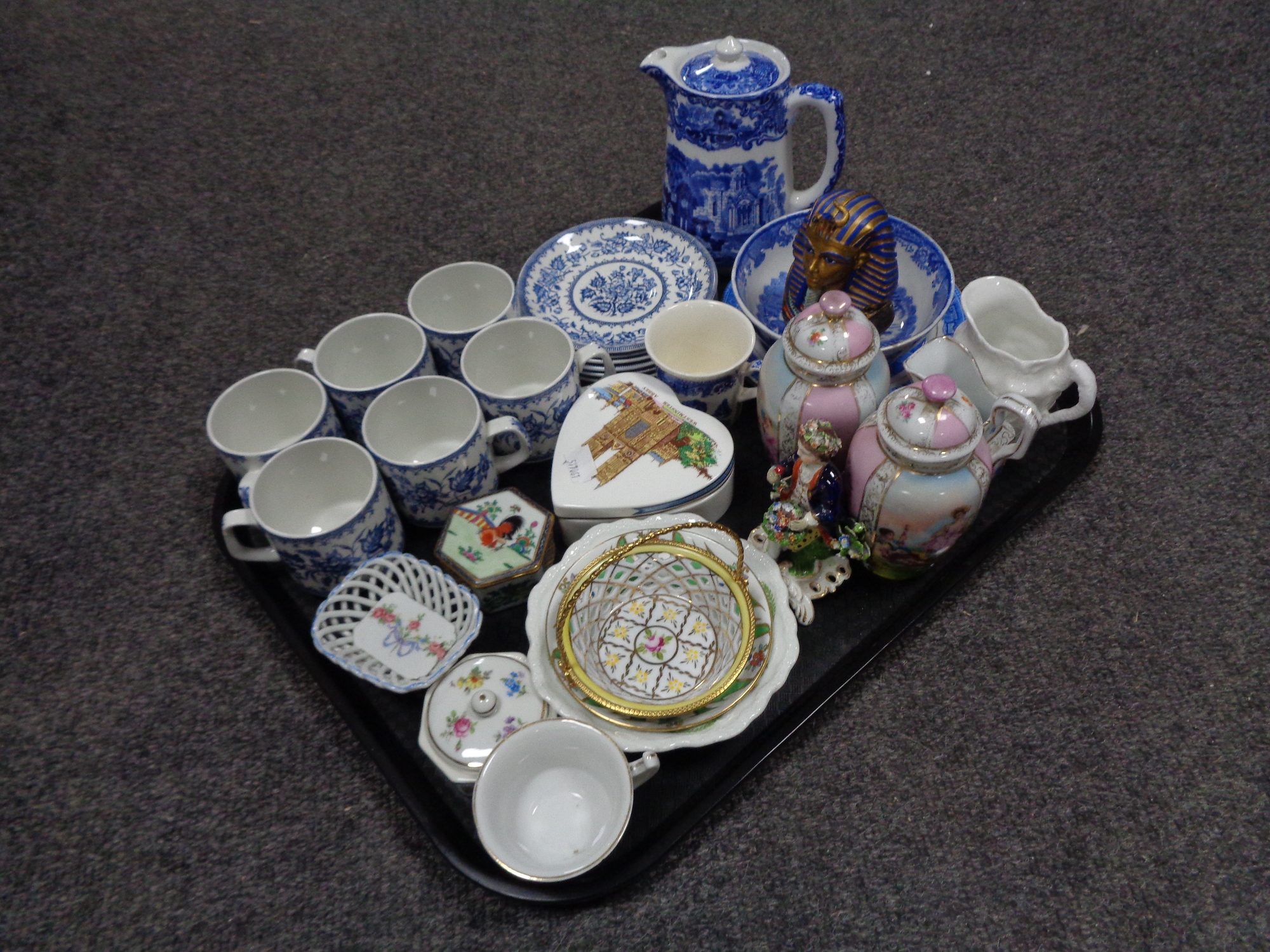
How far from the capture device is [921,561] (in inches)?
28.8

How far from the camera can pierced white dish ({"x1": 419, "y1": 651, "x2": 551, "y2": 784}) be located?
2.23 ft

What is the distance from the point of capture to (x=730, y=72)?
863mm

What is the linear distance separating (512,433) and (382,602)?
0.60 ft

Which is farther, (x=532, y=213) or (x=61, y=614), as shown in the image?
(x=532, y=213)

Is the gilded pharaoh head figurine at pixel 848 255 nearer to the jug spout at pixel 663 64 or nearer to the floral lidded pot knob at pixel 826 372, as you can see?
the floral lidded pot knob at pixel 826 372

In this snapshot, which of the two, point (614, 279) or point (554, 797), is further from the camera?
point (614, 279)

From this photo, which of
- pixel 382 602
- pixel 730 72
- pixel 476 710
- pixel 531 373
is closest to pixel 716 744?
pixel 476 710

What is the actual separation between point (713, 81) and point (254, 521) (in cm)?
57

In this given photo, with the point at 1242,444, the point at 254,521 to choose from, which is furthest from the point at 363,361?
the point at 1242,444

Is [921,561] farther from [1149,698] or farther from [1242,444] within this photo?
[1242,444]

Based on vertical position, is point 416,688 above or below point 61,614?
above

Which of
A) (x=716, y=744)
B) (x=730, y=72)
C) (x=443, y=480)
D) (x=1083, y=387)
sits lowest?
(x=716, y=744)

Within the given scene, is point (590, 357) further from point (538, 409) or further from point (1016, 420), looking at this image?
point (1016, 420)

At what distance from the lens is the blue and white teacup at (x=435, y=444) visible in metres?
0.77
